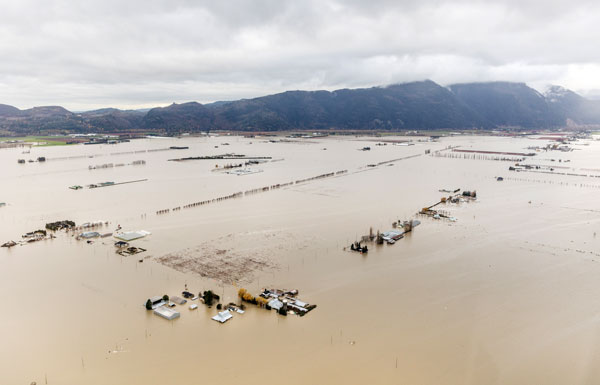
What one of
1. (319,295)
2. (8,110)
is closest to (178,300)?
(319,295)

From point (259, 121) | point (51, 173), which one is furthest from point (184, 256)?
point (259, 121)

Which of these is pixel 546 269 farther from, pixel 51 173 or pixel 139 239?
pixel 51 173

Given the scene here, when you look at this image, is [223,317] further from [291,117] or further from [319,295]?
[291,117]

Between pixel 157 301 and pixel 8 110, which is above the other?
pixel 8 110

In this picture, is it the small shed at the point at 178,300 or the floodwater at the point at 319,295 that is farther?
the small shed at the point at 178,300

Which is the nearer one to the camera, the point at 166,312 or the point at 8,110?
the point at 166,312

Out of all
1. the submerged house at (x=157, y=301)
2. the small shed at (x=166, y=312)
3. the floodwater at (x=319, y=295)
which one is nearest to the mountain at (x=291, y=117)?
the floodwater at (x=319, y=295)

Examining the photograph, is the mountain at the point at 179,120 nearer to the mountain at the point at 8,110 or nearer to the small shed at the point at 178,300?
the mountain at the point at 8,110

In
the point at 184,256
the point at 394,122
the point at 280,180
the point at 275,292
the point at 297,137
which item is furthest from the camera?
the point at 394,122

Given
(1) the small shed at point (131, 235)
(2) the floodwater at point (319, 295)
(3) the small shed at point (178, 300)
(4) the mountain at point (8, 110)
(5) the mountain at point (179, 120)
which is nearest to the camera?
(2) the floodwater at point (319, 295)
